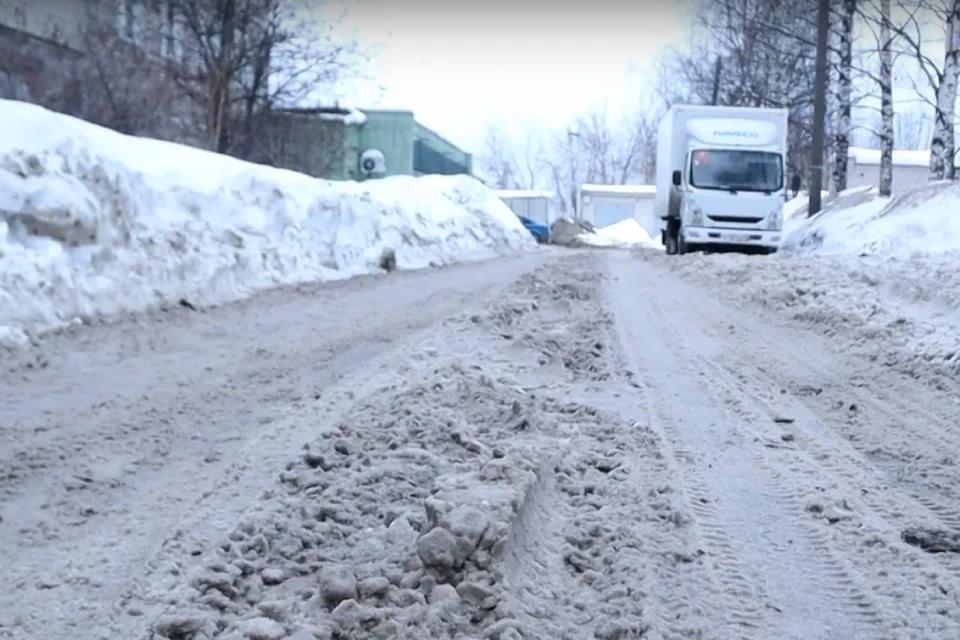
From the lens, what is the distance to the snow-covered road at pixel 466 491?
3.21 meters

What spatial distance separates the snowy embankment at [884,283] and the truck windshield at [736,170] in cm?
224

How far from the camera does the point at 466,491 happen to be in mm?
4082

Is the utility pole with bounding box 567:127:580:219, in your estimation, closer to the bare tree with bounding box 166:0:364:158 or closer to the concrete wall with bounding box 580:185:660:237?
the concrete wall with bounding box 580:185:660:237

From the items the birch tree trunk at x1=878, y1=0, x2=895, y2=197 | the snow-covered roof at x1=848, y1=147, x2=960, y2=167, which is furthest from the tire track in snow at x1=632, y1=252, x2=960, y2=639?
the snow-covered roof at x1=848, y1=147, x2=960, y2=167

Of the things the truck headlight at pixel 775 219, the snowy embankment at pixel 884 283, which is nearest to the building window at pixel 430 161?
the truck headlight at pixel 775 219

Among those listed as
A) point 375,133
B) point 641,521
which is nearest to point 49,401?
point 641,521

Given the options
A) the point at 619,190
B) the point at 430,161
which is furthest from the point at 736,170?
the point at 619,190

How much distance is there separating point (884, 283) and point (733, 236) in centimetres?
1246

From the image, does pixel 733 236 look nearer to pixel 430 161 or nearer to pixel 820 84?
pixel 820 84

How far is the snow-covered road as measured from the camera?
10.5 ft

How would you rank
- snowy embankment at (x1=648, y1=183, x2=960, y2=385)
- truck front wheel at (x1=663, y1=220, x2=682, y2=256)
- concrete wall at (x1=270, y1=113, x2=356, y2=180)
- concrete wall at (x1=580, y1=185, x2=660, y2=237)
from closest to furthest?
snowy embankment at (x1=648, y1=183, x2=960, y2=385)
concrete wall at (x1=270, y1=113, x2=356, y2=180)
truck front wheel at (x1=663, y1=220, x2=682, y2=256)
concrete wall at (x1=580, y1=185, x2=660, y2=237)

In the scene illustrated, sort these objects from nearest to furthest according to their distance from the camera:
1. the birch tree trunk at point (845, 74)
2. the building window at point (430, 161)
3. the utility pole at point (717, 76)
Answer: the birch tree trunk at point (845, 74)
the building window at point (430, 161)
the utility pole at point (717, 76)

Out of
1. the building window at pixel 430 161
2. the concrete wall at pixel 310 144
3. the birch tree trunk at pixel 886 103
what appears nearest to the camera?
the concrete wall at pixel 310 144

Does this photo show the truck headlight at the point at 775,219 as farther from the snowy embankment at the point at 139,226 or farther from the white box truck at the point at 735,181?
the snowy embankment at the point at 139,226
